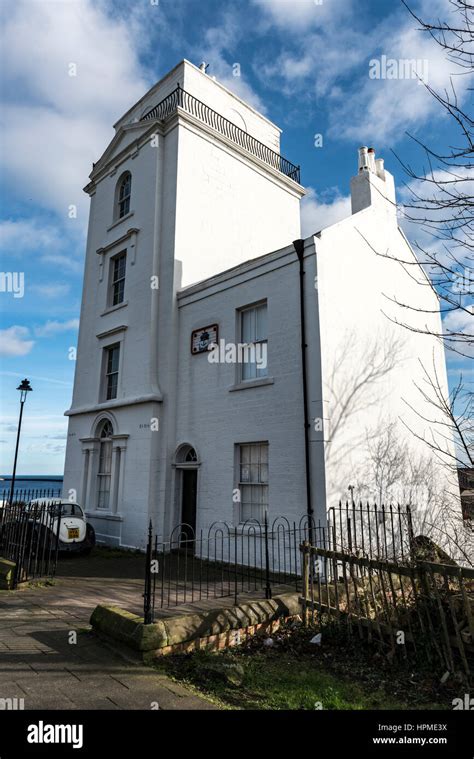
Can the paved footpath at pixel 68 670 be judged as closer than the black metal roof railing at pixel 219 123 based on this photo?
Yes

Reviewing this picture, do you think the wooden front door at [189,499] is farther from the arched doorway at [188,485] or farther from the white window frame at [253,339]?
the white window frame at [253,339]

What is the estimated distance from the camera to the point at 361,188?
1397 centimetres

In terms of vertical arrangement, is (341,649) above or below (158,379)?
below

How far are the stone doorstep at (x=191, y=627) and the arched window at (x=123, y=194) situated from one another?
1567 centimetres

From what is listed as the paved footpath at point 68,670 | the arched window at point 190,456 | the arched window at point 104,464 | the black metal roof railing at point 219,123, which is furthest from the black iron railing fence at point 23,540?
the black metal roof railing at point 219,123

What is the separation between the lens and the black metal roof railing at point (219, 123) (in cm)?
1744

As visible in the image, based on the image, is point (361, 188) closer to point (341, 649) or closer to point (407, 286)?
point (407, 286)

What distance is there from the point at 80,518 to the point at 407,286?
12204 mm

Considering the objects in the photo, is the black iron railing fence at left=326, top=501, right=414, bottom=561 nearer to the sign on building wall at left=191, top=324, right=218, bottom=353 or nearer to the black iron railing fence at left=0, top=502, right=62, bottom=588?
the black iron railing fence at left=0, top=502, right=62, bottom=588

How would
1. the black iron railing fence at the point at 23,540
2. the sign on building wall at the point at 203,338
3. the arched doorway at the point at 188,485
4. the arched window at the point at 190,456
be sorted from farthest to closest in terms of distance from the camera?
the arched window at the point at 190,456
the arched doorway at the point at 188,485
the sign on building wall at the point at 203,338
the black iron railing fence at the point at 23,540

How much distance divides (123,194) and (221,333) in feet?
30.7

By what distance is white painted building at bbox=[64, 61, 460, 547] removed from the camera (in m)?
11.0

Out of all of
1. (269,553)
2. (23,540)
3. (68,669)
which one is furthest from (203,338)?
(68,669)
